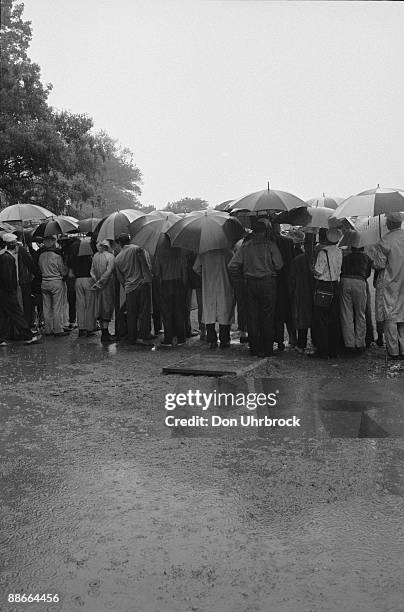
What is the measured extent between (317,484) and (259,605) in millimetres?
1608

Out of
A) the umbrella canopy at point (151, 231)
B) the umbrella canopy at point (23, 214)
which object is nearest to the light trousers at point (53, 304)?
the umbrella canopy at point (23, 214)

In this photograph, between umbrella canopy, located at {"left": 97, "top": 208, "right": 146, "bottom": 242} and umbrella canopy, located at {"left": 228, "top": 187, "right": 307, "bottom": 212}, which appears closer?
umbrella canopy, located at {"left": 228, "top": 187, "right": 307, "bottom": 212}

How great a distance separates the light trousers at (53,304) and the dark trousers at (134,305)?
1.53m

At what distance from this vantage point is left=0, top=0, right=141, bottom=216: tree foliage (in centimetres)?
2728

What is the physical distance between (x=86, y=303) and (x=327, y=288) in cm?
451

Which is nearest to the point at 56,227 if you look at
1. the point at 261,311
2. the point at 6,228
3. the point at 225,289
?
the point at 6,228

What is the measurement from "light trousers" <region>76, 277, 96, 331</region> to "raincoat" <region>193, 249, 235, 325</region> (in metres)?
2.33

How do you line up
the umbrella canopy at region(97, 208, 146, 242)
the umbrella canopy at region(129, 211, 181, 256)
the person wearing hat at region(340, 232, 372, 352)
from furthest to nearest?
the umbrella canopy at region(97, 208, 146, 242), the umbrella canopy at region(129, 211, 181, 256), the person wearing hat at region(340, 232, 372, 352)

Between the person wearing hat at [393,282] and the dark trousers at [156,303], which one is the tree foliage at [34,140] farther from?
the person wearing hat at [393,282]

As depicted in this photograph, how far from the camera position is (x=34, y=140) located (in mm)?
27094

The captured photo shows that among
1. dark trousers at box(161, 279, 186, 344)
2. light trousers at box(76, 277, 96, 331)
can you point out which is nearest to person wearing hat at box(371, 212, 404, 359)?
dark trousers at box(161, 279, 186, 344)

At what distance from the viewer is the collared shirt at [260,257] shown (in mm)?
9250

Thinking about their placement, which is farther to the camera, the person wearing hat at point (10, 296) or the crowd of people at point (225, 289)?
the person wearing hat at point (10, 296)

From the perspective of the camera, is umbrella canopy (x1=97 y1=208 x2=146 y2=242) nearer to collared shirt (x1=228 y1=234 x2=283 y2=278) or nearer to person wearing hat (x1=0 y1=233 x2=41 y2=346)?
person wearing hat (x1=0 y1=233 x2=41 y2=346)
